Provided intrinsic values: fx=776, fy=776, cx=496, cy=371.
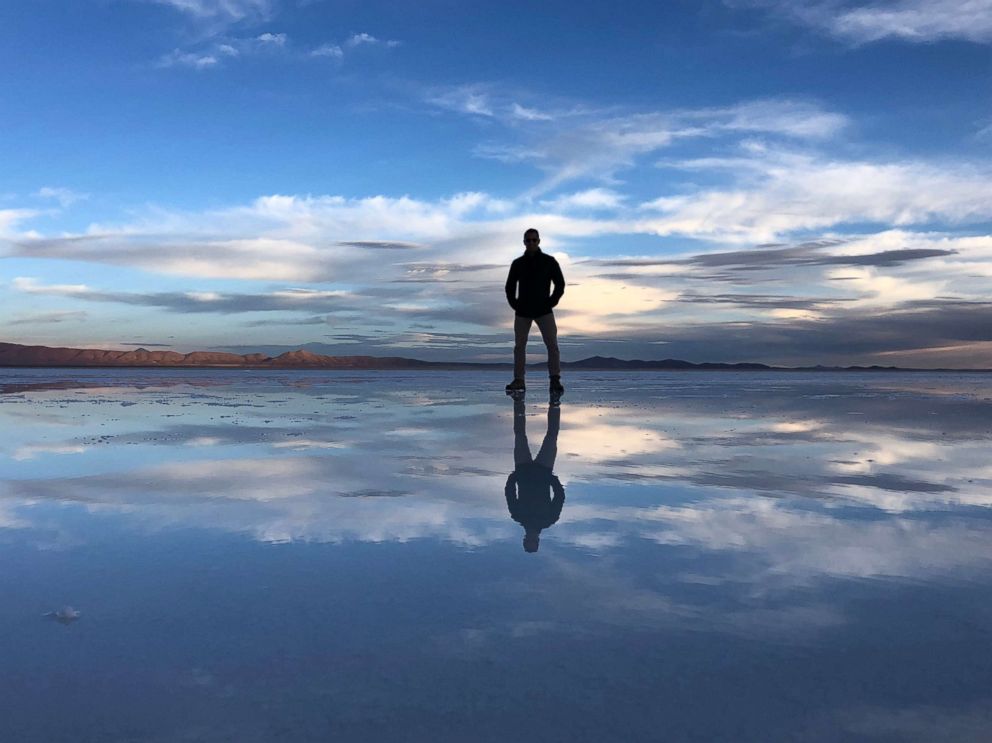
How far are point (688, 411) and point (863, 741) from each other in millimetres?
7518

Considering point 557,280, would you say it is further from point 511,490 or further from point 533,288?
point 511,490

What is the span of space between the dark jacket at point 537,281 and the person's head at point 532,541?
331 inches

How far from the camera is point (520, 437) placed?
5781mm

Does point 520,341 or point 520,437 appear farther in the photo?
point 520,341

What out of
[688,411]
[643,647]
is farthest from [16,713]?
[688,411]

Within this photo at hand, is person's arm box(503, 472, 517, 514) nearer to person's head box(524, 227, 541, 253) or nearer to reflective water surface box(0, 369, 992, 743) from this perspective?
reflective water surface box(0, 369, 992, 743)

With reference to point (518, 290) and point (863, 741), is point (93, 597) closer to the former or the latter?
point (863, 741)

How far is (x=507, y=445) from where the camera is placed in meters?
5.29

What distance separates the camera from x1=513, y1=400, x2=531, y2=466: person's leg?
4.62 metres

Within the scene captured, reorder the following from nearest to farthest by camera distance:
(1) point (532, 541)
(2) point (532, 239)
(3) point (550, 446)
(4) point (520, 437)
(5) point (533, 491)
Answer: (1) point (532, 541) → (5) point (533, 491) → (3) point (550, 446) → (4) point (520, 437) → (2) point (532, 239)

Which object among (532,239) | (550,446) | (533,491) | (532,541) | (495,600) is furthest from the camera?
(532,239)

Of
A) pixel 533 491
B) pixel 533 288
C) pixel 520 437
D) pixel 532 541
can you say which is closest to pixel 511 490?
pixel 533 491

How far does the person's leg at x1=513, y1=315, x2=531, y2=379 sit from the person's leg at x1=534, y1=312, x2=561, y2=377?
7.9 inches

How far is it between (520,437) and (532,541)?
10.4 ft
